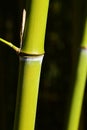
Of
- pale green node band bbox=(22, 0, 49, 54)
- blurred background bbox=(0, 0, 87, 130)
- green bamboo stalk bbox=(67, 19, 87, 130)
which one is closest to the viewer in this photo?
pale green node band bbox=(22, 0, 49, 54)

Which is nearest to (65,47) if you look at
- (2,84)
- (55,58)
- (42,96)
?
(55,58)

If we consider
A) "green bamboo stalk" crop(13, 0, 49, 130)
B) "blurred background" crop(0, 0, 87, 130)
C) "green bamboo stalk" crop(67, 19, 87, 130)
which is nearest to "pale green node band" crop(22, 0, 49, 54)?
"green bamboo stalk" crop(13, 0, 49, 130)

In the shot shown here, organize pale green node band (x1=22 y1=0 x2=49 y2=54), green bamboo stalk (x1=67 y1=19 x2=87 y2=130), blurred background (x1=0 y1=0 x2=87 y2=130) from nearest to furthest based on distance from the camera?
pale green node band (x1=22 y1=0 x2=49 y2=54), green bamboo stalk (x1=67 y1=19 x2=87 y2=130), blurred background (x1=0 y1=0 x2=87 y2=130)

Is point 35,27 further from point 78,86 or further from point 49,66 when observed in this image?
point 49,66

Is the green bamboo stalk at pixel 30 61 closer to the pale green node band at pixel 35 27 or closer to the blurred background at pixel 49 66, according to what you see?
the pale green node band at pixel 35 27

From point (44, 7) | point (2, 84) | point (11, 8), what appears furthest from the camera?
point (11, 8)

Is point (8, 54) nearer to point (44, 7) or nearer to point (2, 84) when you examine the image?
point (2, 84)

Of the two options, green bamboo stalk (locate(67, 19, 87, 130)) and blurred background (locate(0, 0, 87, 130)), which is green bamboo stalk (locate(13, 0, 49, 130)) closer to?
green bamboo stalk (locate(67, 19, 87, 130))

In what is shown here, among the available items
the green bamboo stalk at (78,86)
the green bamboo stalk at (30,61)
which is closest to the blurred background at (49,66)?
the green bamboo stalk at (78,86)
